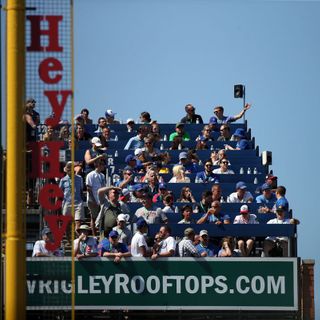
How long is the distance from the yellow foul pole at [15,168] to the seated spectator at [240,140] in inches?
459

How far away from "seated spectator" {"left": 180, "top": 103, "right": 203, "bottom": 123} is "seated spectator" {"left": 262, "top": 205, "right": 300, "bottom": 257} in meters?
5.02

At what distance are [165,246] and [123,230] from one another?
0.69 meters

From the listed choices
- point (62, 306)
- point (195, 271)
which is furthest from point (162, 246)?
point (62, 306)

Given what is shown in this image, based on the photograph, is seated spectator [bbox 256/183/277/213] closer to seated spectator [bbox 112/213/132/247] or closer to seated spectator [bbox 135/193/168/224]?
seated spectator [bbox 135/193/168/224]

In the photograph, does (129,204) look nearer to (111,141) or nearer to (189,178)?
(189,178)

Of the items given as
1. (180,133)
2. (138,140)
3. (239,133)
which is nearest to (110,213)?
(138,140)

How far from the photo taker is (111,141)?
25859 millimetres

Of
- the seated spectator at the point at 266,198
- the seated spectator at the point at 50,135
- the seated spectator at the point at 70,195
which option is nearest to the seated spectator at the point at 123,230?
the seated spectator at the point at 70,195

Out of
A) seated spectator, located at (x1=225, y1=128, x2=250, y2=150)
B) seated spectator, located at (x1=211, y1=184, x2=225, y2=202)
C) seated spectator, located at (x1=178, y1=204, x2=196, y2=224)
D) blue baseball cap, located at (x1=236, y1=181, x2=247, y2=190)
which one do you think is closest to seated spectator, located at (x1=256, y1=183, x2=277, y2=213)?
blue baseball cap, located at (x1=236, y1=181, x2=247, y2=190)

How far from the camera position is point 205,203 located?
2269cm

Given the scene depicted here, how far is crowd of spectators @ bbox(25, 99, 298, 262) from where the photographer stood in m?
21.6

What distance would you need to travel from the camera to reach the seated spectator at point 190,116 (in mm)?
27172

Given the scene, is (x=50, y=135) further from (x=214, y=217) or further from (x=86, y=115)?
(x=86, y=115)

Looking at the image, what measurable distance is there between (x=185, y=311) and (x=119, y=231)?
169 cm
